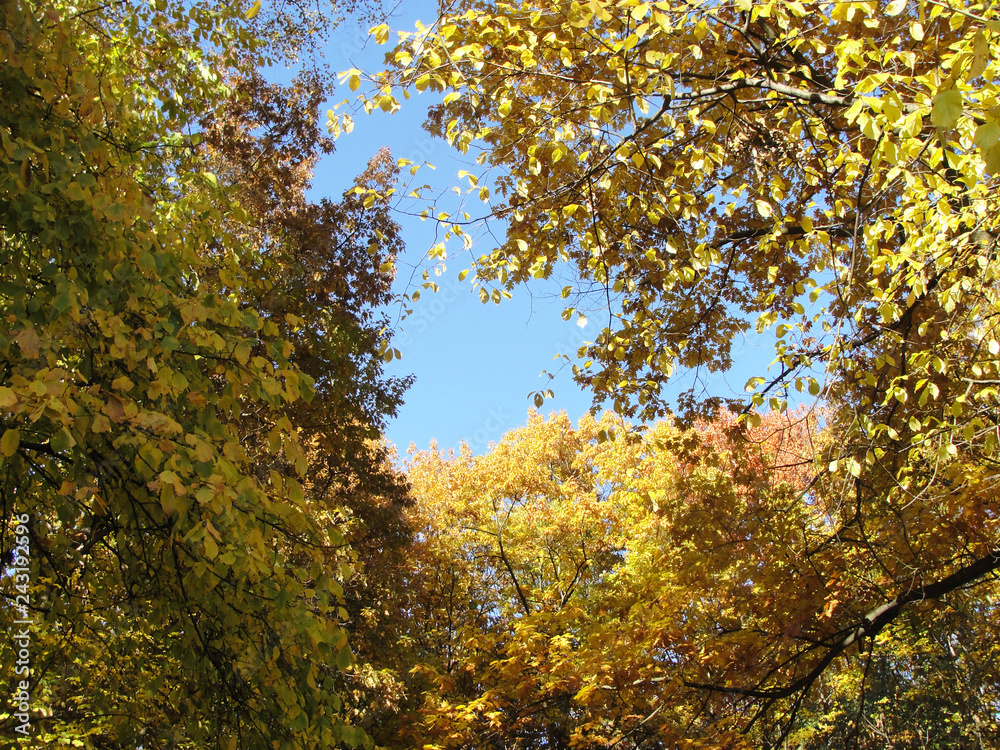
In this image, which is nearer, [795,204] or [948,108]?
[948,108]

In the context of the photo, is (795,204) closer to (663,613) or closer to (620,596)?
(663,613)

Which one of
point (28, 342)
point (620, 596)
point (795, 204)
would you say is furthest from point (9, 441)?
point (620, 596)

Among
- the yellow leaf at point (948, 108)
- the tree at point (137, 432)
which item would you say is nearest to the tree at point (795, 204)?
the yellow leaf at point (948, 108)

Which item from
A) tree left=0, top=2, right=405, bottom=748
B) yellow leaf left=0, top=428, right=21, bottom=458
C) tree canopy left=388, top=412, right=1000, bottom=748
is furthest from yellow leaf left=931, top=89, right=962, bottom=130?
yellow leaf left=0, top=428, right=21, bottom=458

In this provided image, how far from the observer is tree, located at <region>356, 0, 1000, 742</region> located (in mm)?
2684

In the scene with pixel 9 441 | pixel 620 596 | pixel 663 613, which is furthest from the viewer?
pixel 620 596

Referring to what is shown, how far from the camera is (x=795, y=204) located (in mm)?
4996

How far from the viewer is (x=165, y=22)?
4770 mm

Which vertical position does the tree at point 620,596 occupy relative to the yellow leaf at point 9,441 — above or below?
above

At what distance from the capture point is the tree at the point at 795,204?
2.68 metres

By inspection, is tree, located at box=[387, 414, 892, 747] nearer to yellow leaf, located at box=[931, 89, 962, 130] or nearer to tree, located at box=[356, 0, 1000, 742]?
tree, located at box=[356, 0, 1000, 742]

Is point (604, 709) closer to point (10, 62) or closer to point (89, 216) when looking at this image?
point (89, 216)

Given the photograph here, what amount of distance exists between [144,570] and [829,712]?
41.5 feet

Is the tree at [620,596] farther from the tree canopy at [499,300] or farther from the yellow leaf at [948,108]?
the yellow leaf at [948,108]
